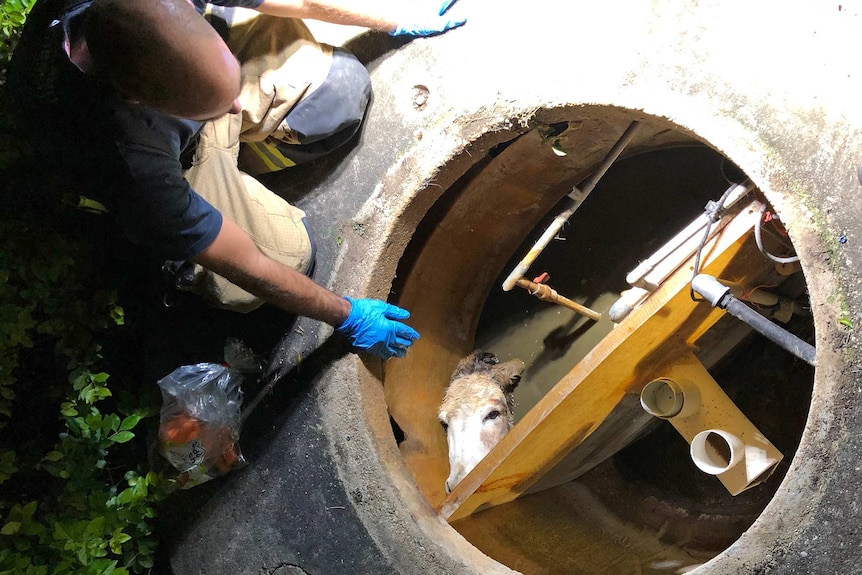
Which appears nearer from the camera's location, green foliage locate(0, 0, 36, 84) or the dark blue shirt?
the dark blue shirt

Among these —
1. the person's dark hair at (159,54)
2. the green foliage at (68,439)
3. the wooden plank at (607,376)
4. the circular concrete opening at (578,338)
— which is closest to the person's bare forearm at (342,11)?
the person's dark hair at (159,54)

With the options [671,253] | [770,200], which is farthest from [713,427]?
[770,200]

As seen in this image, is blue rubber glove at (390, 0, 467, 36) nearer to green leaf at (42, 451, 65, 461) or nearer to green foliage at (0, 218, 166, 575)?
green foliage at (0, 218, 166, 575)

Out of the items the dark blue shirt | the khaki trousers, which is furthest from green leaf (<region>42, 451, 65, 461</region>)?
the dark blue shirt

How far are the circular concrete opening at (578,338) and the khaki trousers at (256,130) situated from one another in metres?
0.66

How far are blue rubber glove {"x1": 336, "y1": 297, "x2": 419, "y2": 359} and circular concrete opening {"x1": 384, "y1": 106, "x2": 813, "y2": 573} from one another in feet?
1.56

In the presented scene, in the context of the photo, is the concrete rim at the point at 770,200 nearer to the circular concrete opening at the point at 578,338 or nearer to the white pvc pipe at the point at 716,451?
the white pvc pipe at the point at 716,451

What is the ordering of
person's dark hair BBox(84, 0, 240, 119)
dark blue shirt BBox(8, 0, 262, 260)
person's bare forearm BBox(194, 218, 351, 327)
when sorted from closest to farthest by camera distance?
1. person's dark hair BBox(84, 0, 240, 119)
2. dark blue shirt BBox(8, 0, 262, 260)
3. person's bare forearm BBox(194, 218, 351, 327)

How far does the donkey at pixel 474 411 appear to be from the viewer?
2.28 m

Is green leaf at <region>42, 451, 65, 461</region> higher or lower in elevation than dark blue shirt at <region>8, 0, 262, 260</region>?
lower

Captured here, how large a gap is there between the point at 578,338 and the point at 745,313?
1.32 metres

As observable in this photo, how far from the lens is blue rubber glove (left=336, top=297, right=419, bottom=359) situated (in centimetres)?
183

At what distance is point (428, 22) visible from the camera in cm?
185

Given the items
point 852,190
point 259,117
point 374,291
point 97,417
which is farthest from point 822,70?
point 97,417
